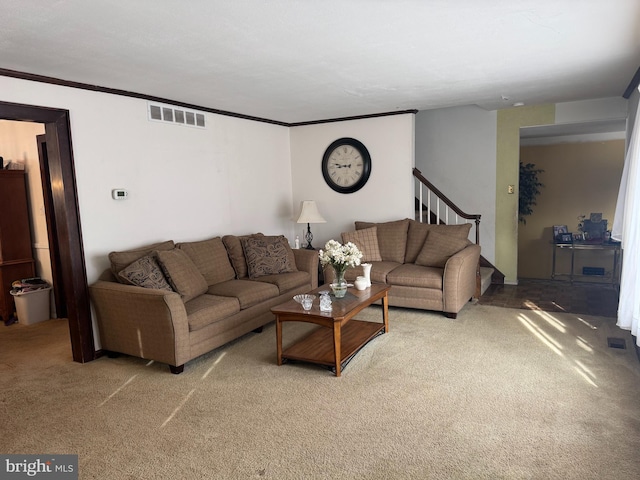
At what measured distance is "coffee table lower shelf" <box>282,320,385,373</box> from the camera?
336 cm

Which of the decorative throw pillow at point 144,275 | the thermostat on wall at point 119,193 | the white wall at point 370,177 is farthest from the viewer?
the white wall at point 370,177

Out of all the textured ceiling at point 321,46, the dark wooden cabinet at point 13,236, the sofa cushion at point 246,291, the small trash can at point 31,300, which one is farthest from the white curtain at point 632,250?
the dark wooden cabinet at point 13,236

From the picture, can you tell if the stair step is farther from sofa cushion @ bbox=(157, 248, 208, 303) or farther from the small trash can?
the small trash can

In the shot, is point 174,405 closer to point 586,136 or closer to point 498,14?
point 498,14

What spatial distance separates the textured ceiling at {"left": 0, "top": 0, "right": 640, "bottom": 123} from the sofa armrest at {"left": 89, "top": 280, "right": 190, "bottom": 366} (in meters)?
1.73

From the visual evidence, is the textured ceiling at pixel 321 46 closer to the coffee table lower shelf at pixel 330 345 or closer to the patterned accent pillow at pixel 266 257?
the patterned accent pillow at pixel 266 257

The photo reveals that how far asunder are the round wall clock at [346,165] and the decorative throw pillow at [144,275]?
10.3 feet

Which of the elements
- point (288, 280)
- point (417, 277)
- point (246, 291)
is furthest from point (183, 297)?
point (417, 277)

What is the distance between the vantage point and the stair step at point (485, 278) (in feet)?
18.3

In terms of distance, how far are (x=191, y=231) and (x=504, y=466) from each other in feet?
12.1

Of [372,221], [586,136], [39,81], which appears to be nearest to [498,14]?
[39,81]

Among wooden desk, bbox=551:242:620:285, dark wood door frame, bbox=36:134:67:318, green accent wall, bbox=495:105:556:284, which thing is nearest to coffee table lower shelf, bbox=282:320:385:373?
green accent wall, bbox=495:105:556:284

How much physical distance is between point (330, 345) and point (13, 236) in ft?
13.1

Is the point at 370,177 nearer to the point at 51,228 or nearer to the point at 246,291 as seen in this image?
the point at 246,291
